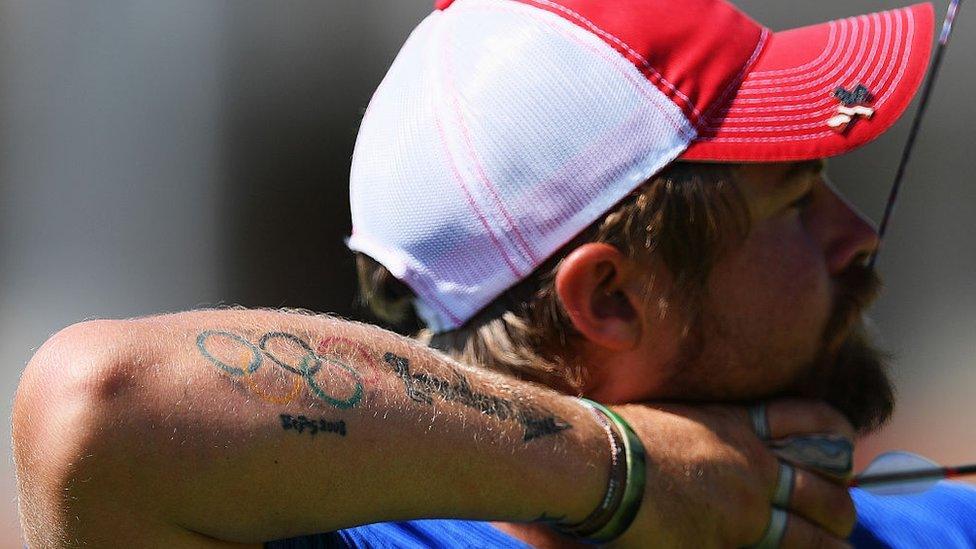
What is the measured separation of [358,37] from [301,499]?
16.1ft

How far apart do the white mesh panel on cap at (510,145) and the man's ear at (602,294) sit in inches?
1.6

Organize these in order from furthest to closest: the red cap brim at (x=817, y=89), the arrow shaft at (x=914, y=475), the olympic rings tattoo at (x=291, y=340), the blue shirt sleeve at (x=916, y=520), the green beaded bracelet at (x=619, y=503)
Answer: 1. the blue shirt sleeve at (x=916, y=520)
2. the arrow shaft at (x=914, y=475)
3. the red cap brim at (x=817, y=89)
4. the green beaded bracelet at (x=619, y=503)
5. the olympic rings tattoo at (x=291, y=340)

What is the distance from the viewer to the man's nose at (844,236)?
6.02ft

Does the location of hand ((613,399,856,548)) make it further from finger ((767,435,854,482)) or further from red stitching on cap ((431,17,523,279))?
red stitching on cap ((431,17,523,279))

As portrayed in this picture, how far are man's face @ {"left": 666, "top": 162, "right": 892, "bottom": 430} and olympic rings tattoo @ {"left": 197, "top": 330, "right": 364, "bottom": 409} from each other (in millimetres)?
590

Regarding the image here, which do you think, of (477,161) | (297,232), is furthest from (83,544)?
(297,232)

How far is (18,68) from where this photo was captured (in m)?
5.30

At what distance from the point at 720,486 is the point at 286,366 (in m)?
0.61

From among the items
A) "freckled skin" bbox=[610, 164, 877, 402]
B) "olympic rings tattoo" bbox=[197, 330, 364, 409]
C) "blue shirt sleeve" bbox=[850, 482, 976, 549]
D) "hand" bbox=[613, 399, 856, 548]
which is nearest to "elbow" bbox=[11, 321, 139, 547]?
"olympic rings tattoo" bbox=[197, 330, 364, 409]

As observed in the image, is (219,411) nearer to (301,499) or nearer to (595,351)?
(301,499)

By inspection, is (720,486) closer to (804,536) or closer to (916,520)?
(804,536)

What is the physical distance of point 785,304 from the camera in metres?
1.78

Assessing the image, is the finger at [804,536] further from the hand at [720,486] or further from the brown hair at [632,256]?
the brown hair at [632,256]

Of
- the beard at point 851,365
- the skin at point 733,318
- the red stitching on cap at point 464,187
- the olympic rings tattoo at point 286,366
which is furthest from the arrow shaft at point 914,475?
the olympic rings tattoo at point 286,366
